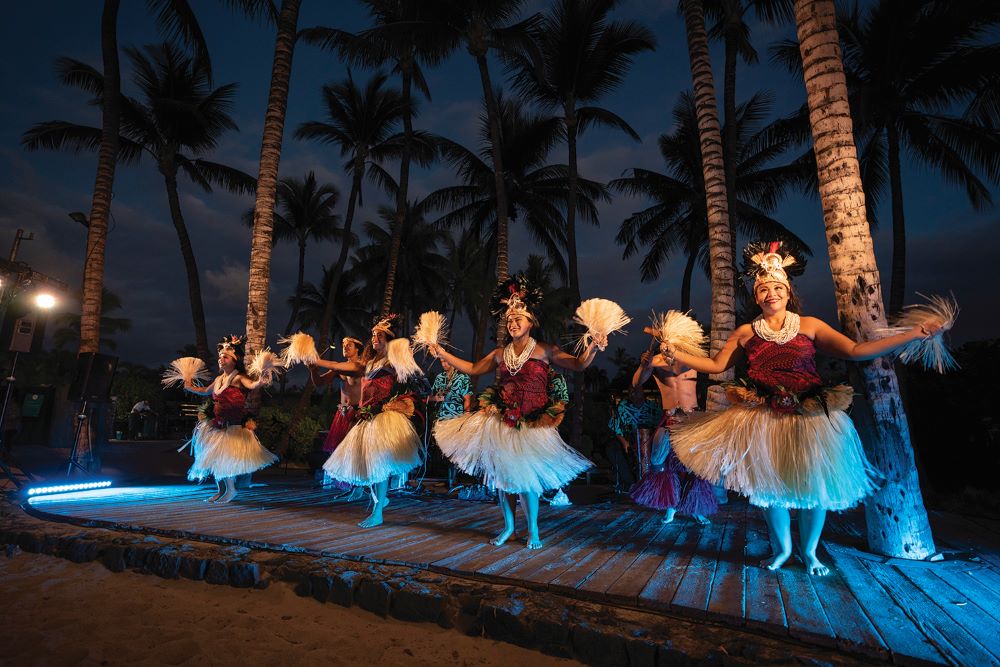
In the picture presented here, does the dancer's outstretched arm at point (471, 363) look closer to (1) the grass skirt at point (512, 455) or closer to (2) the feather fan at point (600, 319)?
(1) the grass skirt at point (512, 455)

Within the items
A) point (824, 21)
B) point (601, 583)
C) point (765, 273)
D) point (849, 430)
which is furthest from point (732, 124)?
point (601, 583)

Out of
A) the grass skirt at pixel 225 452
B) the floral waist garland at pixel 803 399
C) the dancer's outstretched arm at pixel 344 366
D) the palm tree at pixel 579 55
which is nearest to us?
the floral waist garland at pixel 803 399

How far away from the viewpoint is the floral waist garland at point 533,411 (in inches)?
145

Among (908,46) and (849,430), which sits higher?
(908,46)

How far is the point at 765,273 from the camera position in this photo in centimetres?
327

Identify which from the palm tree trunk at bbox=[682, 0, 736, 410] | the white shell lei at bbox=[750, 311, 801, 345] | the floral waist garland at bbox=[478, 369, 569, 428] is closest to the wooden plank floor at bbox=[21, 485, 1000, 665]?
the floral waist garland at bbox=[478, 369, 569, 428]

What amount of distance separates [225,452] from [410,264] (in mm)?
23382

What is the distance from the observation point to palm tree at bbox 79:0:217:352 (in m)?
8.20

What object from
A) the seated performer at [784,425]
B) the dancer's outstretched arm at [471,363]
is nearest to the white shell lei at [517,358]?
the dancer's outstretched arm at [471,363]

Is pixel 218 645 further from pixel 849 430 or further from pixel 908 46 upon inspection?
pixel 908 46

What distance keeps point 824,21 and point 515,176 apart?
15520mm

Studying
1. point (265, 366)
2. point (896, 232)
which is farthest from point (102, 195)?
point (896, 232)

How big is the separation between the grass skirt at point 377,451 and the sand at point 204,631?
124 centimetres

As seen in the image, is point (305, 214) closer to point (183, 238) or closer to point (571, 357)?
point (183, 238)
